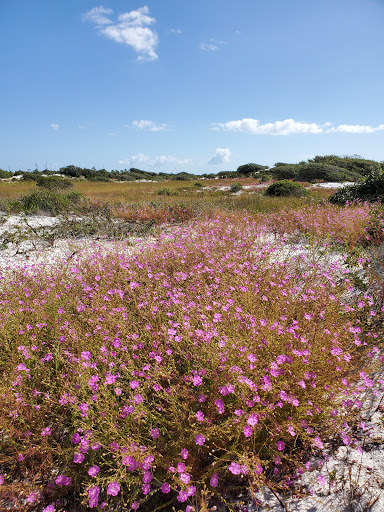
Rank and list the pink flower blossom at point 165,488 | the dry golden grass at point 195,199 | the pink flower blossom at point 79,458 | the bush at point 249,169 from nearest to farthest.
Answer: the pink flower blossom at point 165,488 < the pink flower blossom at point 79,458 < the dry golden grass at point 195,199 < the bush at point 249,169

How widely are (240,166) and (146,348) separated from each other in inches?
1503

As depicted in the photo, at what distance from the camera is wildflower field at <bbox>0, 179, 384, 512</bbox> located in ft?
5.99

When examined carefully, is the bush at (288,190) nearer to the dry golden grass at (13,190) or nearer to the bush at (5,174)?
the dry golden grass at (13,190)

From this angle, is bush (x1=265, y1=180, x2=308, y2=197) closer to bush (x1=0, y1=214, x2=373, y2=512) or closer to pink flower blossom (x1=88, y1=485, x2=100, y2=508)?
bush (x1=0, y1=214, x2=373, y2=512)

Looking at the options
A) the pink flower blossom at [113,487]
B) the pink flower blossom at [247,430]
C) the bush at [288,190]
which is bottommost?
the pink flower blossom at [113,487]

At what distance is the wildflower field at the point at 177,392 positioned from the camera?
1.83 m

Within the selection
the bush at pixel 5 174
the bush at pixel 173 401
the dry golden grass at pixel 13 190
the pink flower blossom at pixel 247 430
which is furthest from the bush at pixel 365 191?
the bush at pixel 5 174

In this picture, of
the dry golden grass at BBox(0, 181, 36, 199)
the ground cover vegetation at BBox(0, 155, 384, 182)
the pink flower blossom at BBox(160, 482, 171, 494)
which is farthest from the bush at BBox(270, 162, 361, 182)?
the pink flower blossom at BBox(160, 482, 171, 494)

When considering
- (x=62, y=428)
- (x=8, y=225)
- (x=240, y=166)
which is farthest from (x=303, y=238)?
(x=240, y=166)

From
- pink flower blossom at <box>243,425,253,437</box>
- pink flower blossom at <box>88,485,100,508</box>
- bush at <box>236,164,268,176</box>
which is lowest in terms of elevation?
pink flower blossom at <box>88,485,100,508</box>

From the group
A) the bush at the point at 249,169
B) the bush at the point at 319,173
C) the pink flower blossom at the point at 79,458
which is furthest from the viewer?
the bush at the point at 249,169

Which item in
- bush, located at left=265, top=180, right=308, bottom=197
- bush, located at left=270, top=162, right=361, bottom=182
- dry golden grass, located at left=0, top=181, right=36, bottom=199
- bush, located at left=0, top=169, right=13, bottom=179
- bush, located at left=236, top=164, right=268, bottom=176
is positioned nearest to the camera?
dry golden grass, located at left=0, top=181, right=36, bottom=199

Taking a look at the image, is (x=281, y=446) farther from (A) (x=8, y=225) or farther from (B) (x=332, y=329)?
(A) (x=8, y=225)

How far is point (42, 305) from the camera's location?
3578 mm
